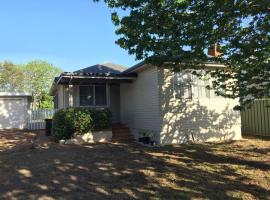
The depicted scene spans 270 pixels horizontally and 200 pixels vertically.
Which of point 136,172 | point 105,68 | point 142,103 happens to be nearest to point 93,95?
point 105,68

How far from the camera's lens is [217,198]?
260 inches

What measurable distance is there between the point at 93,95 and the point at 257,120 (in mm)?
8445

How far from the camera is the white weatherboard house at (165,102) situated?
14.1 meters

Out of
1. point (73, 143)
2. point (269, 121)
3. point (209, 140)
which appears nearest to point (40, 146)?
point (73, 143)

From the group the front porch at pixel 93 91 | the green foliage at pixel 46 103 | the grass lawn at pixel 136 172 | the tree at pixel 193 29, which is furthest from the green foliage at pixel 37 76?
the tree at pixel 193 29

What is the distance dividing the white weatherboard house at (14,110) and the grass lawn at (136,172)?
12.6 metres

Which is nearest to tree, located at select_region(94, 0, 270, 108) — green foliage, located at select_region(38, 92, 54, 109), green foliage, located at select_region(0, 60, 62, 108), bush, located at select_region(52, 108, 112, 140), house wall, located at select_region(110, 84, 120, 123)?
bush, located at select_region(52, 108, 112, 140)

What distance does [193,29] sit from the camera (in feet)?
26.1

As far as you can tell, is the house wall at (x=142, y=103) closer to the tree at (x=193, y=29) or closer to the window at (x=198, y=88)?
the window at (x=198, y=88)

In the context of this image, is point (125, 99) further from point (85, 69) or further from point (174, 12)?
point (174, 12)

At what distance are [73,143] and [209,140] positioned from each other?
600cm

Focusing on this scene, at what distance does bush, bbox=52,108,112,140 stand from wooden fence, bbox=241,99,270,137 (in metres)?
6.94

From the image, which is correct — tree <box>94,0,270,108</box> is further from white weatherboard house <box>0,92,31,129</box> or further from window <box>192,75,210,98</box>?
white weatherboard house <box>0,92,31,129</box>

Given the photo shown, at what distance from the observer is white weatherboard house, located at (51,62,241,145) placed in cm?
1412
